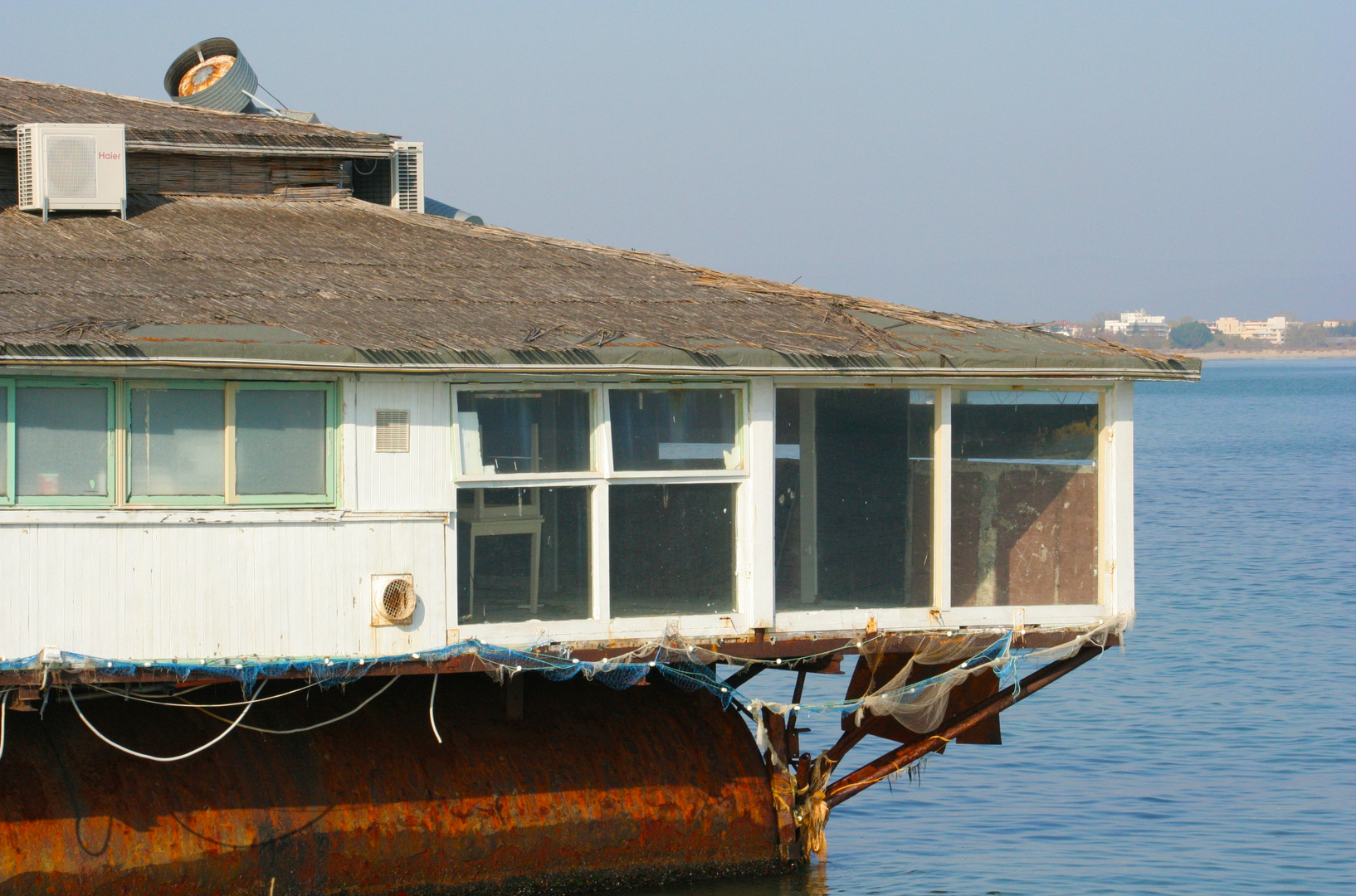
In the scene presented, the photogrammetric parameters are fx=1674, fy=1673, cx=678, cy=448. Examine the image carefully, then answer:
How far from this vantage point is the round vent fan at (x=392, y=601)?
10.8 meters

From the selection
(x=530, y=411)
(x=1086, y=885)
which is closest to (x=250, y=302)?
(x=530, y=411)

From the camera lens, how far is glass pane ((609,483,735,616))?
37.2 ft

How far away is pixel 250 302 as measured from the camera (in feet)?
36.6

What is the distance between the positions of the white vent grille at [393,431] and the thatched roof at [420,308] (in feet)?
1.70

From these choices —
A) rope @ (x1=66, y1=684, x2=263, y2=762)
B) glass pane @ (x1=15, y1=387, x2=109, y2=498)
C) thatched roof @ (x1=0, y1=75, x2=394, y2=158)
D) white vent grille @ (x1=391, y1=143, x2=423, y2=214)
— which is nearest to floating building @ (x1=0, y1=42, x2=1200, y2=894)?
glass pane @ (x1=15, y1=387, x2=109, y2=498)

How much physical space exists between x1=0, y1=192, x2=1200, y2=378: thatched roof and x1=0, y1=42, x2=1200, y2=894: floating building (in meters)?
0.04

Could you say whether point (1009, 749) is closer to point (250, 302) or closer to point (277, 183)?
point (277, 183)

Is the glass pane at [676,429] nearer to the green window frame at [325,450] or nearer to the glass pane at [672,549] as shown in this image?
the glass pane at [672,549]

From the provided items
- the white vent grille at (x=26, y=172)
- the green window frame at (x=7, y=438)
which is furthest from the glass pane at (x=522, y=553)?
the white vent grille at (x=26, y=172)

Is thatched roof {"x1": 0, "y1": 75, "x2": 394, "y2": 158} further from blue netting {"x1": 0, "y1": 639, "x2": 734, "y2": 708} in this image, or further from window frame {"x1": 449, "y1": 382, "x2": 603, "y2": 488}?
blue netting {"x1": 0, "y1": 639, "x2": 734, "y2": 708}

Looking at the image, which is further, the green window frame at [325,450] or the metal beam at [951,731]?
the metal beam at [951,731]

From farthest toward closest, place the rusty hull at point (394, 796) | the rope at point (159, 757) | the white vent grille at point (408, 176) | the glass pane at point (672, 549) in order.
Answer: the white vent grille at point (408, 176)
the glass pane at point (672, 549)
the rusty hull at point (394, 796)
the rope at point (159, 757)

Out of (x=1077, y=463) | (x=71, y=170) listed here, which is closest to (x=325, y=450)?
(x=71, y=170)

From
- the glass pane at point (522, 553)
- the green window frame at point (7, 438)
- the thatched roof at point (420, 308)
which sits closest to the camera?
the green window frame at point (7, 438)
